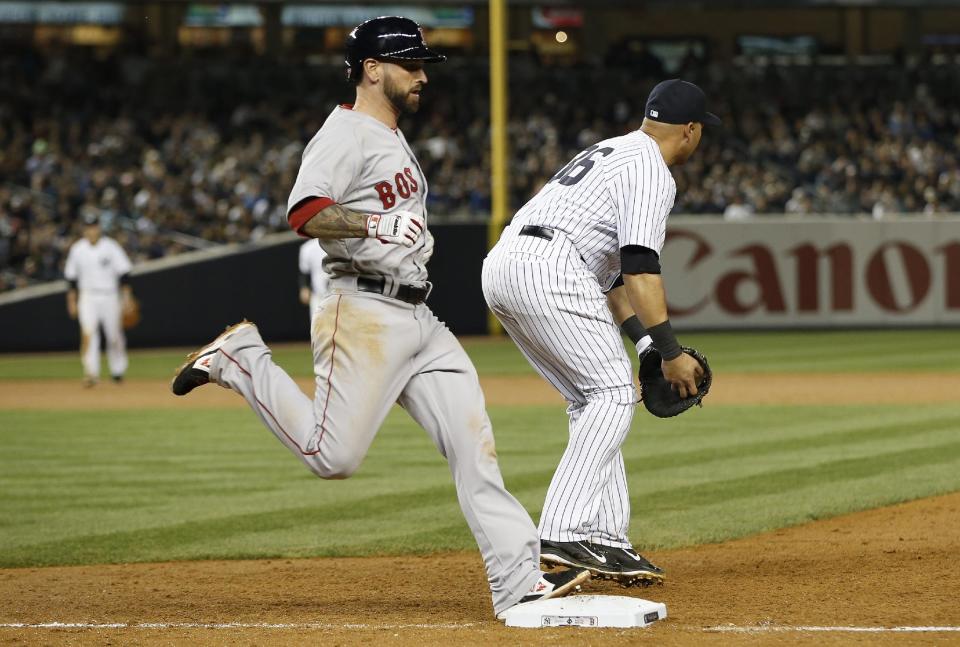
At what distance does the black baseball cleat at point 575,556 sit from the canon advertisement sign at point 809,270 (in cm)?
1832

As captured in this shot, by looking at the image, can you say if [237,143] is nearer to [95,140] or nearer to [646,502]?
[95,140]

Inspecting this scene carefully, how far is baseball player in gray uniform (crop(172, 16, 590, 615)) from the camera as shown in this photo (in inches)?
186

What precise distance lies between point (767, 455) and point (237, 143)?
790 inches

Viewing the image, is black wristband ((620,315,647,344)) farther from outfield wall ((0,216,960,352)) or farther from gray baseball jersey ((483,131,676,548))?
outfield wall ((0,216,960,352))

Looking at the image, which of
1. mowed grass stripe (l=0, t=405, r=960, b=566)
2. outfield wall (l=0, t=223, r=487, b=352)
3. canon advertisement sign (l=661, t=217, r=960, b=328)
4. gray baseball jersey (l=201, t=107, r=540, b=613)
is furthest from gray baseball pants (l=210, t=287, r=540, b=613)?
canon advertisement sign (l=661, t=217, r=960, b=328)

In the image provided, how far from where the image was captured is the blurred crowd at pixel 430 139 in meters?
24.4

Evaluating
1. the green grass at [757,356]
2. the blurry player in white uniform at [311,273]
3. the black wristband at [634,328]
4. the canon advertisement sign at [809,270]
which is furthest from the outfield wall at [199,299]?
the black wristband at [634,328]

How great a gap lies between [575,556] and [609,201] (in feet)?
4.26

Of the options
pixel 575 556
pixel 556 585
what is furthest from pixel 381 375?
pixel 575 556

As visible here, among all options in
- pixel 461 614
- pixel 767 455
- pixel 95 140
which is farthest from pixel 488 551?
pixel 95 140

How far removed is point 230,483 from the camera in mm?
9117

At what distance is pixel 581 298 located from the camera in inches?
206

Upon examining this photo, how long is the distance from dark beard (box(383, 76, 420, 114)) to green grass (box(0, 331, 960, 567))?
2551mm

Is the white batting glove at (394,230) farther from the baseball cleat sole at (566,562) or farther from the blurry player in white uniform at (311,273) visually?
the blurry player in white uniform at (311,273)
